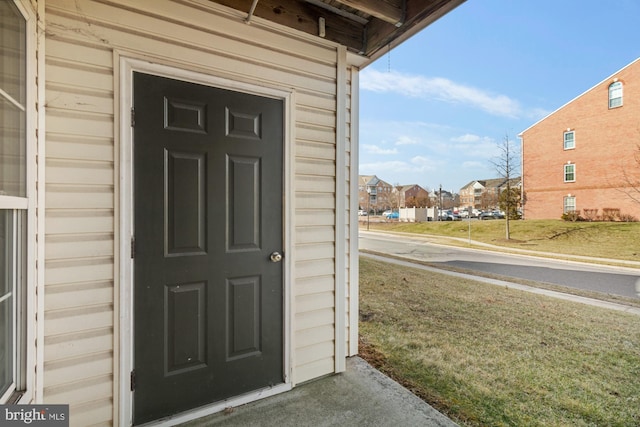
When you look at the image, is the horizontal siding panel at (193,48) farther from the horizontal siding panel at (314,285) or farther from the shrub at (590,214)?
the shrub at (590,214)

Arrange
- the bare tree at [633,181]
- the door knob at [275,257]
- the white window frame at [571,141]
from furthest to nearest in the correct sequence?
the white window frame at [571,141] < the bare tree at [633,181] < the door knob at [275,257]

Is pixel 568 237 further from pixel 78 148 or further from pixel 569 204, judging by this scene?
pixel 78 148

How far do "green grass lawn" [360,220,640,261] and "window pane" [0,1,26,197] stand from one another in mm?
14790

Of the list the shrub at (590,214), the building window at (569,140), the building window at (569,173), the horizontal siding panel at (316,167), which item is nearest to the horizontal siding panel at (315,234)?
the horizontal siding panel at (316,167)

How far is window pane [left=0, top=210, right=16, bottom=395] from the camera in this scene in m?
1.12

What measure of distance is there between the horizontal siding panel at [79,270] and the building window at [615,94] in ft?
78.4

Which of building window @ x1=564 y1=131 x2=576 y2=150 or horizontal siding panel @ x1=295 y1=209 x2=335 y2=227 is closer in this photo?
horizontal siding panel @ x1=295 y1=209 x2=335 y2=227

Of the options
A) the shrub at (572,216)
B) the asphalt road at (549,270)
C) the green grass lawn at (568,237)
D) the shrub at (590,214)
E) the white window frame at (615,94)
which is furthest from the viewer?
the shrub at (572,216)

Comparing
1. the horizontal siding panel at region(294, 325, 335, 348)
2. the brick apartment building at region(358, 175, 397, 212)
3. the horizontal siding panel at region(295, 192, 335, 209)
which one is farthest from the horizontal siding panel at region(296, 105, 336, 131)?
the brick apartment building at region(358, 175, 397, 212)

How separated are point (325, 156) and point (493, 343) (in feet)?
8.64

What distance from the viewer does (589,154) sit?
674 inches

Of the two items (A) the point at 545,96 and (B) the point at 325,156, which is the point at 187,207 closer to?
(B) the point at 325,156

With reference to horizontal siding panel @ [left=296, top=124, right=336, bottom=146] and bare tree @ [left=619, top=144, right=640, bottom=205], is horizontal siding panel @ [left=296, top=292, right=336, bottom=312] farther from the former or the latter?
bare tree @ [left=619, top=144, right=640, bottom=205]

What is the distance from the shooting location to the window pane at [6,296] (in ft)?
3.68
